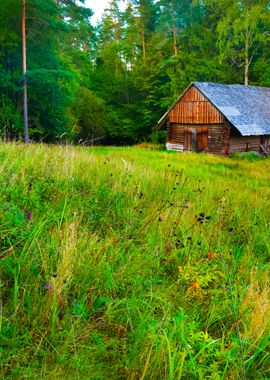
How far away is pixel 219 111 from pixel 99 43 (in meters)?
33.3

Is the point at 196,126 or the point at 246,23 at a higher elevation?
the point at 246,23

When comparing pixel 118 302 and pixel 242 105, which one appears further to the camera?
pixel 242 105

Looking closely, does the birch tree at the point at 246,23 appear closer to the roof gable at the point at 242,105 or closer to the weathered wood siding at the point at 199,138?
the roof gable at the point at 242,105

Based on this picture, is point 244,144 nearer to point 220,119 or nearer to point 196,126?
point 220,119

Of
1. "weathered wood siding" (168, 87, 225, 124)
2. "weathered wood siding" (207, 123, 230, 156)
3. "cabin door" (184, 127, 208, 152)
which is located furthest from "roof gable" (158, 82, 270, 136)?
"cabin door" (184, 127, 208, 152)

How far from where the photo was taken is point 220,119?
72.8 ft

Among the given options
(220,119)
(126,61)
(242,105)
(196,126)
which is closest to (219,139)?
(220,119)

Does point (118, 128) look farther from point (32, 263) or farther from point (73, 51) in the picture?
point (32, 263)

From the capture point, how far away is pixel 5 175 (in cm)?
369

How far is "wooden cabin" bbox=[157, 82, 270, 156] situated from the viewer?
21922 mm

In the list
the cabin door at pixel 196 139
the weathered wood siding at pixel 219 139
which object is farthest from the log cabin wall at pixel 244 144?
the cabin door at pixel 196 139

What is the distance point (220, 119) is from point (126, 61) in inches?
873

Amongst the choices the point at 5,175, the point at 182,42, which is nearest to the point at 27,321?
the point at 5,175

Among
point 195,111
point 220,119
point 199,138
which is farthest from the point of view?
point 199,138
